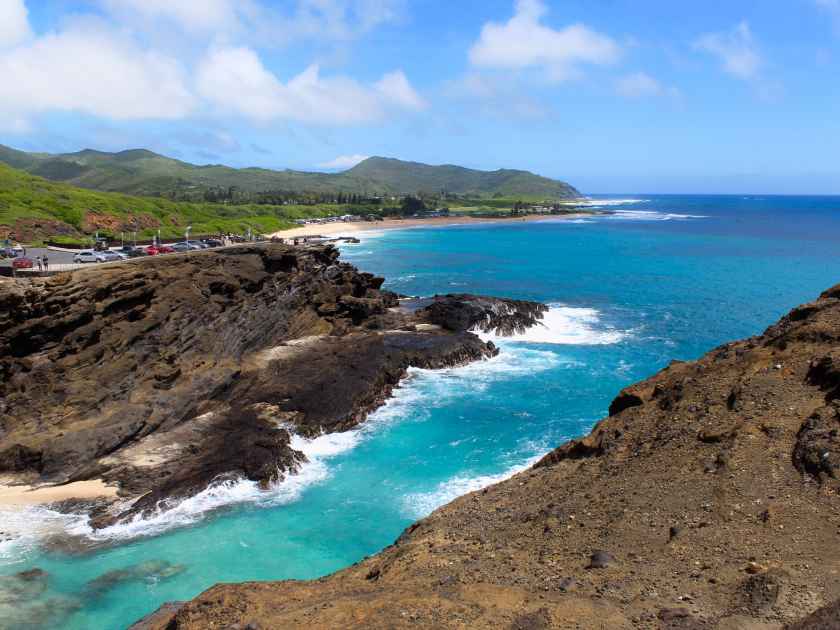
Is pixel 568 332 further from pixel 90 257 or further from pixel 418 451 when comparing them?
pixel 90 257

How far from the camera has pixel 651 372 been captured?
41.2 metres

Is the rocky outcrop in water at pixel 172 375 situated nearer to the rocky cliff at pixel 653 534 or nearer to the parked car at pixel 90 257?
the parked car at pixel 90 257

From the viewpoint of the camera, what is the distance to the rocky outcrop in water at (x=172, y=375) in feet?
83.9

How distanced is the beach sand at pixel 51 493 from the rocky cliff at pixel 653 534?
10.1 meters

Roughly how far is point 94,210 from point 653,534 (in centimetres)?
11142

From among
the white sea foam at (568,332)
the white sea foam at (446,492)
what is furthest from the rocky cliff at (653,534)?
the white sea foam at (568,332)

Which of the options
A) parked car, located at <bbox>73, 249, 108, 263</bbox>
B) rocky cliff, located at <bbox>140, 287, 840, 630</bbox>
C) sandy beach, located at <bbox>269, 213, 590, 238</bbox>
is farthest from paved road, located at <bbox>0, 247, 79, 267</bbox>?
sandy beach, located at <bbox>269, 213, 590, 238</bbox>

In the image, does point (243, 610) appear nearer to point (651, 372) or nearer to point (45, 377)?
point (45, 377)

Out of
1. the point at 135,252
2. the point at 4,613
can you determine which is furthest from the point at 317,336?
the point at 4,613

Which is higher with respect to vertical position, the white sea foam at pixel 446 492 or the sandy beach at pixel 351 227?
the sandy beach at pixel 351 227

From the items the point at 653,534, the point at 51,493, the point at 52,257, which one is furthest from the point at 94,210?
the point at 653,534

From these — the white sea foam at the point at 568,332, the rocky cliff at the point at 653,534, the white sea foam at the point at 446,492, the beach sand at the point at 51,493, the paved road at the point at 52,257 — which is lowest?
the white sea foam at the point at 446,492

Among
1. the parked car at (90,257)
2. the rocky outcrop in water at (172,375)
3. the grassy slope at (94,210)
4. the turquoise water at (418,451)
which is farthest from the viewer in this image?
the grassy slope at (94,210)

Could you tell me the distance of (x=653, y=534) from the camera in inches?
501
